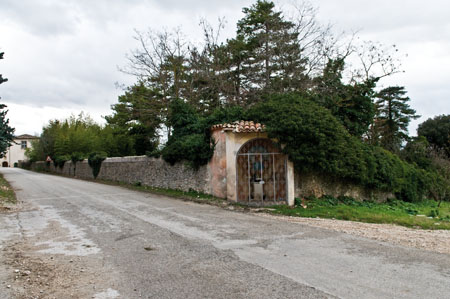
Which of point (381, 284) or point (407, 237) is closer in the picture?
point (381, 284)

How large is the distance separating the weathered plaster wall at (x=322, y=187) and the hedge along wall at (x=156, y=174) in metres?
3.54

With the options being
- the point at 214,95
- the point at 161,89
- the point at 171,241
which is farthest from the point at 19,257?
the point at 161,89

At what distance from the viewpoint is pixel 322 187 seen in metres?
14.6

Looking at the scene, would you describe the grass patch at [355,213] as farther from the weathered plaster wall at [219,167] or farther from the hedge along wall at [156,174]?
the hedge along wall at [156,174]

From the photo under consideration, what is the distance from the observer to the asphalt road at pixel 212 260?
4.45m

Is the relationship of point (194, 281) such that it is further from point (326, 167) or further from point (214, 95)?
point (214, 95)

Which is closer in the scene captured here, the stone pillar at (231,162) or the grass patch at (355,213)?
the grass patch at (355,213)


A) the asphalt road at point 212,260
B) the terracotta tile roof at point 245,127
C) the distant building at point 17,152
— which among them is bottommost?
the asphalt road at point 212,260

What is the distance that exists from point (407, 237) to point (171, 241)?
575cm

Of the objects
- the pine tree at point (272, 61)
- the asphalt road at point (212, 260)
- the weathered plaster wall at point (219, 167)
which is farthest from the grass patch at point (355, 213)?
the pine tree at point (272, 61)

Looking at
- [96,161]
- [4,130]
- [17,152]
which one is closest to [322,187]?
[4,130]

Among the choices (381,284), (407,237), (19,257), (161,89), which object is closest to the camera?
(381,284)

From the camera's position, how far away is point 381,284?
4.61 meters

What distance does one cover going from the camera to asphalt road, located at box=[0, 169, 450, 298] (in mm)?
4448
